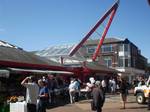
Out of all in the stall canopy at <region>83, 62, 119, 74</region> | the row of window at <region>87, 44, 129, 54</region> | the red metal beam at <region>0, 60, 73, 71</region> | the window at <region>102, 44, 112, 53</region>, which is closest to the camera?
the red metal beam at <region>0, 60, 73, 71</region>

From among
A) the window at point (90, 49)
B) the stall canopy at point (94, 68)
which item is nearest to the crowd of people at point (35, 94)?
the stall canopy at point (94, 68)

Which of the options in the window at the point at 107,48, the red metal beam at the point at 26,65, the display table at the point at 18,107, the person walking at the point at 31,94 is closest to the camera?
the person walking at the point at 31,94

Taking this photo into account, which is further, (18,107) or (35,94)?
(18,107)

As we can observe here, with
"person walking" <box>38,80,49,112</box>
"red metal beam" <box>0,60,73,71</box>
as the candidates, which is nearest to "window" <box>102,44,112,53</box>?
"red metal beam" <box>0,60,73,71</box>

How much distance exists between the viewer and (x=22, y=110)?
13797mm

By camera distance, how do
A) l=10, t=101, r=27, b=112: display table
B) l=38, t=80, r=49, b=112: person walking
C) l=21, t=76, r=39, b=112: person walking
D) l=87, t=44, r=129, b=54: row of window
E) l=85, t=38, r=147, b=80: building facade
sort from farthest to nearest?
l=87, t=44, r=129, b=54: row of window
l=85, t=38, r=147, b=80: building facade
l=38, t=80, r=49, b=112: person walking
l=10, t=101, r=27, b=112: display table
l=21, t=76, r=39, b=112: person walking

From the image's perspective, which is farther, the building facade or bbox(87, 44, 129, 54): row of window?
bbox(87, 44, 129, 54): row of window

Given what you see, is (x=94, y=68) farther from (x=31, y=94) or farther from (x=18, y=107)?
(x=31, y=94)

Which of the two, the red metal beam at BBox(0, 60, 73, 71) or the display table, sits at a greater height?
the red metal beam at BBox(0, 60, 73, 71)

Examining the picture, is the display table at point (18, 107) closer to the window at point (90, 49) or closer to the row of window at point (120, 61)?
the row of window at point (120, 61)

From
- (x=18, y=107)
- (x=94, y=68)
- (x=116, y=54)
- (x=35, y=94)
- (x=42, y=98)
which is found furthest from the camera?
(x=116, y=54)

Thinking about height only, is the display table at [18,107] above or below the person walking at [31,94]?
below

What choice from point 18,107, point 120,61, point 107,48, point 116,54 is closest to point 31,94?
point 18,107

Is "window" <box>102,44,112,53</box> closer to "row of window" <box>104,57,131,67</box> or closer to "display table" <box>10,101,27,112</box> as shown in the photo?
"row of window" <box>104,57,131,67</box>
